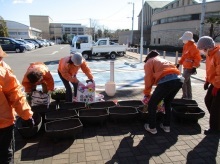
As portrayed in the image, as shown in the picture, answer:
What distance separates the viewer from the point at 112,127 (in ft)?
13.9

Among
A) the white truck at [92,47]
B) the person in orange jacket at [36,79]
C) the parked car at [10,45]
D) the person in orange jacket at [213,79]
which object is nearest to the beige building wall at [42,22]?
the parked car at [10,45]

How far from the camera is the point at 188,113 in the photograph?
4293mm

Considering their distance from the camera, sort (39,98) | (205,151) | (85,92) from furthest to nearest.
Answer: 1. (85,92)
2. (39,98)
3. (205,151)

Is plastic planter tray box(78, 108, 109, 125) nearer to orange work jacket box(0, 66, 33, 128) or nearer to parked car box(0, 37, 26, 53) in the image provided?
orange work jacket box(0, 66, 33, 128)

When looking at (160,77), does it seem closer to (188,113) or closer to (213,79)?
(213,79)

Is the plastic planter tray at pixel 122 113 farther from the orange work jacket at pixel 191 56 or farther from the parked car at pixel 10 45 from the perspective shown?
the parked car at pixel 10 45

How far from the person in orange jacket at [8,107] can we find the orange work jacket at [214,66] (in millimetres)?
2981

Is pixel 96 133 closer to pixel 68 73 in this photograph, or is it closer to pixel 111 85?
pixel 68 73

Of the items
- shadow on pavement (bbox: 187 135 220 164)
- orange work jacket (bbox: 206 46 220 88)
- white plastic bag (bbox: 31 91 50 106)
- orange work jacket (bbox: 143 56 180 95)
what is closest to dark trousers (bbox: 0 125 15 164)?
orange work jacket (bbox: 143 56 180 95)

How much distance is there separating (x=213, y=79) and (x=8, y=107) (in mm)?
3279

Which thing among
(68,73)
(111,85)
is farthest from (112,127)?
(111,85)

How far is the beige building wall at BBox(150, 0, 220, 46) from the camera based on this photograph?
32.2 metres

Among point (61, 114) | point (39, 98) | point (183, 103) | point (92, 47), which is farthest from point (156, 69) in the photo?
point (92, 47)

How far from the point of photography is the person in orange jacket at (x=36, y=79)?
415cm
